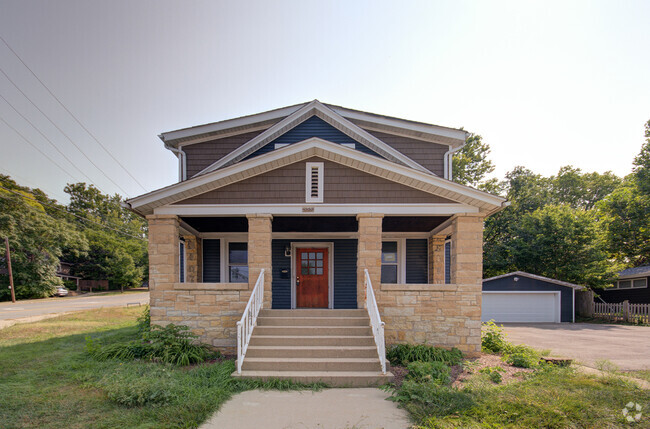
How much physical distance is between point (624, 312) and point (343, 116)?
57.1 ft

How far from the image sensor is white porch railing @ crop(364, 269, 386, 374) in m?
5.76

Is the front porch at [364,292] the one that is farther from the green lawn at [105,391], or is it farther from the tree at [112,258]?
the tree at [112,258]

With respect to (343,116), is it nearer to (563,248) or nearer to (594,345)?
(594,345)

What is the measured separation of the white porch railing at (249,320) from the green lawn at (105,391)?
383 mm

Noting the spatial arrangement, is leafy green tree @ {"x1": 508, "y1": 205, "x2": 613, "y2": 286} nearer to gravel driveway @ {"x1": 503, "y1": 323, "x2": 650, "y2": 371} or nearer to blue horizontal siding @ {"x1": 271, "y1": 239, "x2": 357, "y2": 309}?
gravel driveway @ {"x1": 503, "y1": 323, "x2": 650, "y2": 371}

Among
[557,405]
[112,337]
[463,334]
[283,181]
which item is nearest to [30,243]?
[112,337]

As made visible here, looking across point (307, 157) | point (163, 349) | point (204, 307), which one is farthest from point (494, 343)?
point (163, 349)

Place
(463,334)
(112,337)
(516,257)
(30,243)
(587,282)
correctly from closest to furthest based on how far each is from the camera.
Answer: (463,334) < (112,337) < (587,282) < (516,257) < (30,243)

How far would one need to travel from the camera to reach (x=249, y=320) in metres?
6.61

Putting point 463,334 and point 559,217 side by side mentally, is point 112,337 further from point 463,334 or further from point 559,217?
point 559,217

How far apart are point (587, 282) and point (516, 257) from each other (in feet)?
12.0

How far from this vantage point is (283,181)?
299 inches

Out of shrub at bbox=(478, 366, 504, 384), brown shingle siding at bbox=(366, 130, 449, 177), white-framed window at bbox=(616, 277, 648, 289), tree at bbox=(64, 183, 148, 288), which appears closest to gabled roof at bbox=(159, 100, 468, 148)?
brown shingle siding at bbox=(366, 130, 449, 177)

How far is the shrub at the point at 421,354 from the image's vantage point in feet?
21.9
